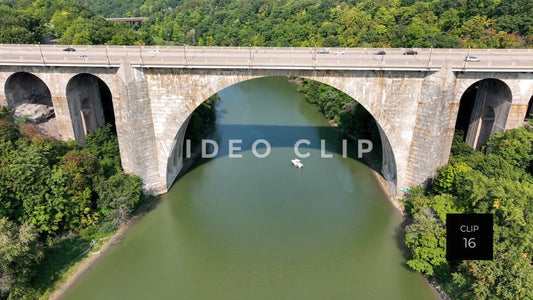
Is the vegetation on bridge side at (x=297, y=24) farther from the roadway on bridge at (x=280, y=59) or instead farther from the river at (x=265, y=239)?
the river at (x=265, y=239)

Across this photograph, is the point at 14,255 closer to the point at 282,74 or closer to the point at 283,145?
the point at 282,74

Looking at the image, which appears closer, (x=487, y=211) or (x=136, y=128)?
(x=487, y=211)

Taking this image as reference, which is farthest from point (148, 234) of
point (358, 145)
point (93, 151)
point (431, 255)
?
point (358, 145)

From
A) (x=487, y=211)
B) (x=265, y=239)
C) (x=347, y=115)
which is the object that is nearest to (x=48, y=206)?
(x=265, y=239)

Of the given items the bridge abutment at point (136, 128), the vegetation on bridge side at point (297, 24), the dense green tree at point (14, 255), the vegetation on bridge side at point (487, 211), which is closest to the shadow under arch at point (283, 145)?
the bridge abutment at point (136, 128)

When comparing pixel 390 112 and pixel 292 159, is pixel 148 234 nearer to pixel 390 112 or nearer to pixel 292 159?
pixel 292 159

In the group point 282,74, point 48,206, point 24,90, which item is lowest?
point 48,206
